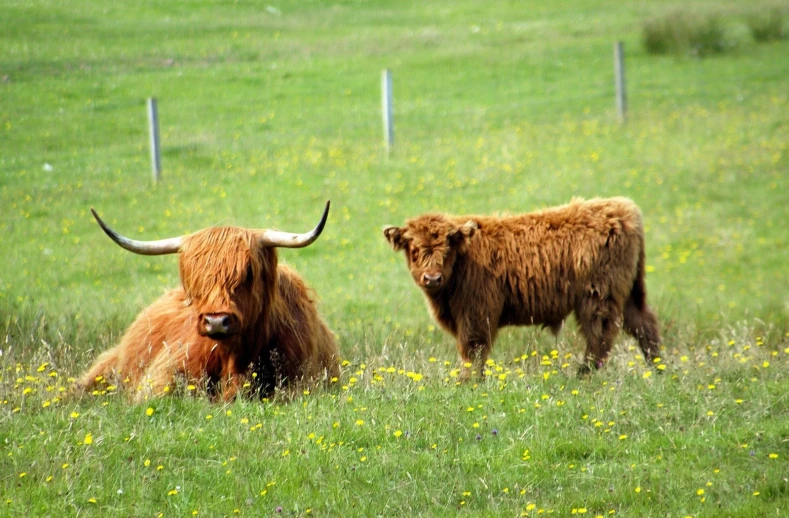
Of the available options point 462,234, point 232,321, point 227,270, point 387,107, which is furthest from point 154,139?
point 232,321

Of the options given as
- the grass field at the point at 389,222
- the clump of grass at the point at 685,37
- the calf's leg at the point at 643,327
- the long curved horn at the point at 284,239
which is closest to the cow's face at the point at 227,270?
the long curved horn at the point at 284,239

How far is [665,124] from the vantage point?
65.2 feet

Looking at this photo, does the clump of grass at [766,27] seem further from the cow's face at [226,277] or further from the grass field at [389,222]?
the cow's face at [226,277]

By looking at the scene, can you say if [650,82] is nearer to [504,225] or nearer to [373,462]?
[504,225]

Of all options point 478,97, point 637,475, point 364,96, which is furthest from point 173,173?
point 637,475

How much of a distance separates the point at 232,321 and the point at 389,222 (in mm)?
9478

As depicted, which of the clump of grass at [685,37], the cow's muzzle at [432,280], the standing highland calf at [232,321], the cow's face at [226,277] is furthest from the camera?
the clump of grass at [685,37]

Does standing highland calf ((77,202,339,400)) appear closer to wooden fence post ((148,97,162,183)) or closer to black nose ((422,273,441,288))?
black nose ((422,273,441,288))

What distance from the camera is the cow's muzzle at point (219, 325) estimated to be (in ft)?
20.6

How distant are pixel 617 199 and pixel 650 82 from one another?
15.7 metres

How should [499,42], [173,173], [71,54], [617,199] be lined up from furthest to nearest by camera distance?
[499,42], [173,173], [71,54], [617,199]

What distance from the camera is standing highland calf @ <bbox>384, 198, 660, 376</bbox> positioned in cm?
843

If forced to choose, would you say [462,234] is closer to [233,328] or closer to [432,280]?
[432,280]

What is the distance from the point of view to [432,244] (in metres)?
8.32
